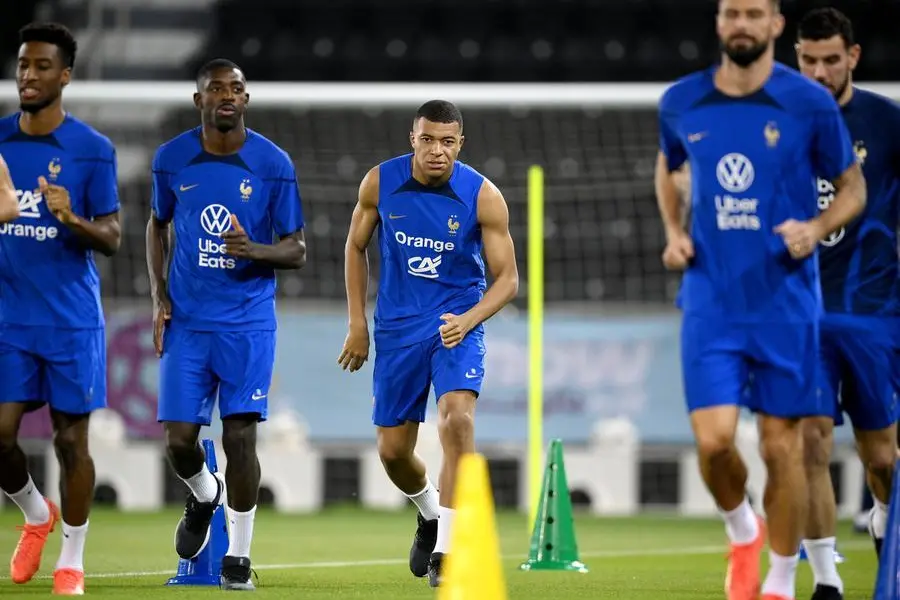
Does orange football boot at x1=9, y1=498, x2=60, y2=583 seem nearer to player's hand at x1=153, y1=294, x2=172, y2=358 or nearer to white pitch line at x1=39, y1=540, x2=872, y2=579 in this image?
white pitch line at x1=39, y1=540, x2=872, y2=579

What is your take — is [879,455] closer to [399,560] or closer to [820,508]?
[820,508]

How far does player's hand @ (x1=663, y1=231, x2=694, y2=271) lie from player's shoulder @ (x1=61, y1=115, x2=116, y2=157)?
2.82 metres

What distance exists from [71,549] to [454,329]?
1.96 m

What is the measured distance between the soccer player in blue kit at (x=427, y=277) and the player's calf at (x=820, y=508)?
5.46 ft

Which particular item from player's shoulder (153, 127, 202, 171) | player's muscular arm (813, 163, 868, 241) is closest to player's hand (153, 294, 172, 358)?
player's shoulder (153, 127, 202, 171)

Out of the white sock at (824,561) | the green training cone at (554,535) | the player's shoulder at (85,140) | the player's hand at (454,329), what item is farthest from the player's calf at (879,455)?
the player's shoulder at (85,140)

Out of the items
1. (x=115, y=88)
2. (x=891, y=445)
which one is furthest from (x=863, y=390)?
(x=115, y=88)

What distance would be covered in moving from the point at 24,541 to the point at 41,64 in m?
2.24

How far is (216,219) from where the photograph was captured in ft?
23.8

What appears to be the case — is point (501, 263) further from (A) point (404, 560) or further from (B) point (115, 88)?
(B) point (115, 88)

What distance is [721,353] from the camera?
214 inches

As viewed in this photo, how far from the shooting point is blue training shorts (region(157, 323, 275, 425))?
23.4ft

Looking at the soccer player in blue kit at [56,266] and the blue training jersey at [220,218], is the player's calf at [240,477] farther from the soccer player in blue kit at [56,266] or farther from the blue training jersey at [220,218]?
the soccer player in blue kit at [56,266]

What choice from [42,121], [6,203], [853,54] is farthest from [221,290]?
[853,54]
